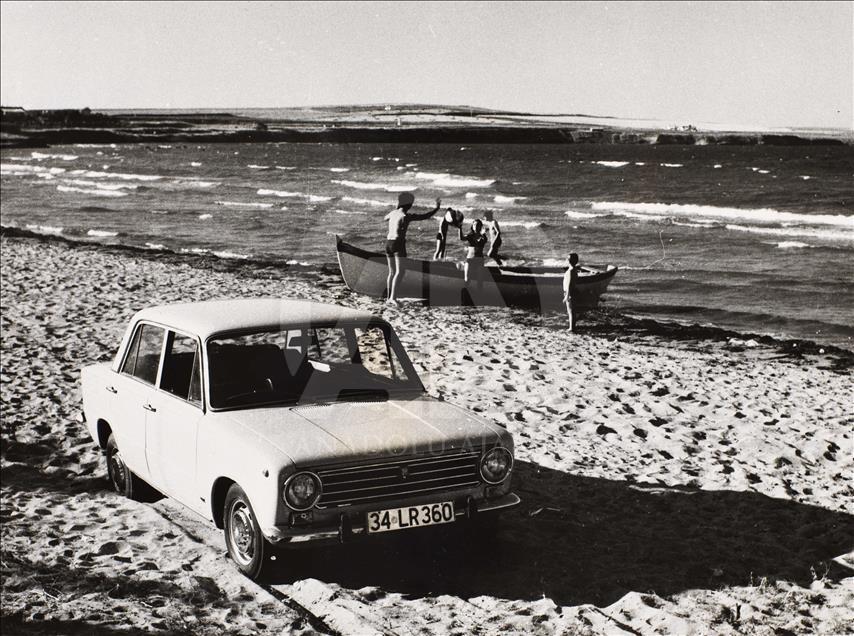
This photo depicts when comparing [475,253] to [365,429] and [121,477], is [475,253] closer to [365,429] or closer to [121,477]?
[121,477]

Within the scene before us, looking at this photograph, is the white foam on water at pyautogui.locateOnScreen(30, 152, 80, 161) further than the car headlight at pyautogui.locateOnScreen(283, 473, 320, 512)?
Yes

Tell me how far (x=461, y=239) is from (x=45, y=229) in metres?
21.7

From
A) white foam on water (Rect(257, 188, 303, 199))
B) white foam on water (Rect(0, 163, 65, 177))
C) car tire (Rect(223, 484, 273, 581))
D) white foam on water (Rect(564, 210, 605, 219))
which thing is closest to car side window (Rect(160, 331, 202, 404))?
car tire (Rect(223, 484, 273, 581))

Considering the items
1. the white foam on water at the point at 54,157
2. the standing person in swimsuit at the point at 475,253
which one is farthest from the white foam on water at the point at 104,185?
the standing person in swimsuit at the point at 475,253

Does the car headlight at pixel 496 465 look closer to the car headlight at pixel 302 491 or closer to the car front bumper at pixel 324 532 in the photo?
the car front bumper at pixel 324 532

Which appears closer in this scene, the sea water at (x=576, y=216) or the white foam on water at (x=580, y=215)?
the sea water at (x=576, y=216)

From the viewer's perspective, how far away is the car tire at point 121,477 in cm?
667

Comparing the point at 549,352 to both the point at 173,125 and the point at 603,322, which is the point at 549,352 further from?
the point at 173,125

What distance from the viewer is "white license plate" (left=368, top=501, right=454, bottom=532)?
4930 mm

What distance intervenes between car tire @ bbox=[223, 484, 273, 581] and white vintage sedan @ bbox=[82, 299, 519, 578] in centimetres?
1

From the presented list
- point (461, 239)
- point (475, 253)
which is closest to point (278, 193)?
point (475, 253)

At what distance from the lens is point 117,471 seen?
687cm

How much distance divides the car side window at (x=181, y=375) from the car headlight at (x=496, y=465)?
189 cm

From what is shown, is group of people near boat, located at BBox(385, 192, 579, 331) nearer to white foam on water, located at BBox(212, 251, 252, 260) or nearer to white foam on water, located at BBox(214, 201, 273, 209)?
white foam on water, located at BBox(212, 251, 252, 260)
